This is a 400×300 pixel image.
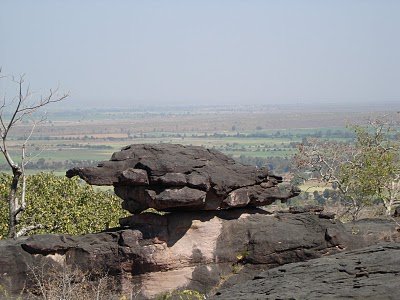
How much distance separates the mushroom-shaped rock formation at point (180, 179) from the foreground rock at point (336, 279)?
6.47 meters

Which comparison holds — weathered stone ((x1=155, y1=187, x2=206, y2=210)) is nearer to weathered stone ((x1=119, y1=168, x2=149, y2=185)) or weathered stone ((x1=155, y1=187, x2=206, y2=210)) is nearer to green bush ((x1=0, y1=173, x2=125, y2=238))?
weathered stone ((x1=119, y1=168, x2=149, y2=185))

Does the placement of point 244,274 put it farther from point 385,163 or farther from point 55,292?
point 385,163

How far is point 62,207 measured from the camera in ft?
109

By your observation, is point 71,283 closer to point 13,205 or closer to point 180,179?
point 180,179

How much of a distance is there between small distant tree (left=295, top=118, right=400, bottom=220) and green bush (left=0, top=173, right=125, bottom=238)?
557 inches

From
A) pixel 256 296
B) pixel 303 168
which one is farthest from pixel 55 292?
pixel 303 168

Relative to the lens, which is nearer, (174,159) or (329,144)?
(174,159)

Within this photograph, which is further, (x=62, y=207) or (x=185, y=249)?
(x=62, y=207)

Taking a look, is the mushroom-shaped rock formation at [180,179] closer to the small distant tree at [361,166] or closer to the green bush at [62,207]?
the green bush at [62,207]

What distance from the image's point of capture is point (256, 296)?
15719 mm

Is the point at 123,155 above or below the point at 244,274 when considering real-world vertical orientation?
above

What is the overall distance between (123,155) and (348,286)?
12.5 meters

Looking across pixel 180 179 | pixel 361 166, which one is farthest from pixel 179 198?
pixel 361 166

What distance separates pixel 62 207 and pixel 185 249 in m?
11.2
